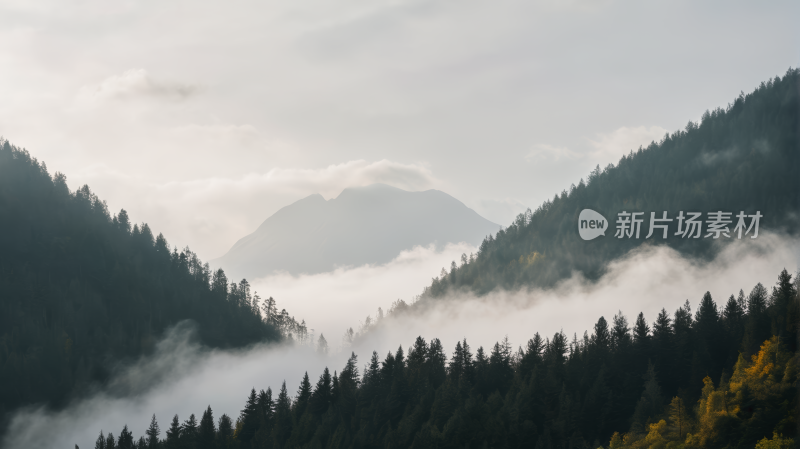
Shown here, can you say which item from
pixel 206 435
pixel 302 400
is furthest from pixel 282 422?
pixel 206 435

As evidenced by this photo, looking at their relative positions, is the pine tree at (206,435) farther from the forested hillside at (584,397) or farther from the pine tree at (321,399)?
the pine tree at (321,399)

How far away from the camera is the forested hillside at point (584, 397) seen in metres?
92.9

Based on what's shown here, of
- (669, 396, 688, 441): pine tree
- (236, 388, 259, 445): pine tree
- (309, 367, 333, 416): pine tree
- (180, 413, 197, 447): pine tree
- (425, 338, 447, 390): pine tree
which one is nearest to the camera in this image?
(669, 396, 688, 441): pine tree

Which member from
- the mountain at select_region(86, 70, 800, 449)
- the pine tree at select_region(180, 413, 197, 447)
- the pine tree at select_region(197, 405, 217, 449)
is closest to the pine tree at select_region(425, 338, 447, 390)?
the mountain at select_region(86, 70, 800, 449)

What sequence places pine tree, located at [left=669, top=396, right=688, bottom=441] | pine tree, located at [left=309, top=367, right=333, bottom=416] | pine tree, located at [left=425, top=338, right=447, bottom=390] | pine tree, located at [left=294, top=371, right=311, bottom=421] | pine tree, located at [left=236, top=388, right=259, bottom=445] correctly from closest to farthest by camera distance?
1. pine tree, located at [left=669, top=396, right=688, bottom=441]
2. pine tree, located at [left=425, top=338, right=447, bottom=390]
3. pine tree, located at [left=294, top=371, right=311, bottom=421]
4. pine tree, located at [left=309, top=367, right=333, bottom=416]
5. pine tree, located at [left=236, top=388, right=259, bottom=445]

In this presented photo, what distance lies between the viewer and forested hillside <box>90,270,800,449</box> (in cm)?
9294

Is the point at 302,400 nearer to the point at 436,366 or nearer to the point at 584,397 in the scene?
the point at 436,366

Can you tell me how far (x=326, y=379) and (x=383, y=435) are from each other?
24.3 meters

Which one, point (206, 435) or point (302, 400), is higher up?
point (302, 400)

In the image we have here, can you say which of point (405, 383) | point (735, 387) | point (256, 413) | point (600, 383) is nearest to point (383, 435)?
point (405, 383)

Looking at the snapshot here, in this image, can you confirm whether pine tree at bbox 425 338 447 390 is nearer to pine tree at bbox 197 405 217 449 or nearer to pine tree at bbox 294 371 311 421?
pine tree at bbox 294 371 311 421

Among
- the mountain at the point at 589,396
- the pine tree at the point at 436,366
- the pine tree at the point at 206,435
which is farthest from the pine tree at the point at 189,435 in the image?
the pine tree at the point at 436,366

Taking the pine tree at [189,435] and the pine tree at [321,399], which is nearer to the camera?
the pine tree at [321,399]

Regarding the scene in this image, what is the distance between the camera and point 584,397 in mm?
113500
